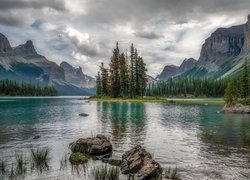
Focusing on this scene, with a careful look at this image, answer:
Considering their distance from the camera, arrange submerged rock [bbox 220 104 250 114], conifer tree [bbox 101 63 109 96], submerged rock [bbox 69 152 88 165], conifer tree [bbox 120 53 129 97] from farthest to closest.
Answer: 1. conifer tree [bbox 101 63 109 96]
2. conifer tree [bbox 120 53 129 97]
3. submerged rock [bbox 220 104 250 114]
4. submerged rock [bbox 69 152 88 165]

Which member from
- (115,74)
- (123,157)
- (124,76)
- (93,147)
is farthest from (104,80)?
(123,157)

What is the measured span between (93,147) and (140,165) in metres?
7.61

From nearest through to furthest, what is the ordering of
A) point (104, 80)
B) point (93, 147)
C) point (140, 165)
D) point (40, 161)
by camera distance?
1. point (140, 165)
2. point (40, 161)
3. point (93, 147)
4. point (104, 80)

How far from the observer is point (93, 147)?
28.8 metres

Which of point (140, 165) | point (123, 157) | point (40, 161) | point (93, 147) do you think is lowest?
point (40, 161)

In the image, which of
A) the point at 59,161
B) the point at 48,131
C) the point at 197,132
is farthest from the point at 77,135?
the point at 197,132

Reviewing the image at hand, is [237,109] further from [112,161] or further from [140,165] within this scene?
[140,165]

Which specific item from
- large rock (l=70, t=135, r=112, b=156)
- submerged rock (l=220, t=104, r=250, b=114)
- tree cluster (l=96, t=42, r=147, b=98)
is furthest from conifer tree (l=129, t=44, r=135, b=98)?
large rock (l=70, t=135, r=112, b=156)

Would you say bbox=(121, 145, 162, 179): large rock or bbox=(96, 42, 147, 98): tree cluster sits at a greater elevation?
bbox=(96, 42, 147, 98): tree cluster

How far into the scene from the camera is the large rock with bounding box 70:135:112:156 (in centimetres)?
2871

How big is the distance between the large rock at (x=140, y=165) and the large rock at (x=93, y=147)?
200 inches

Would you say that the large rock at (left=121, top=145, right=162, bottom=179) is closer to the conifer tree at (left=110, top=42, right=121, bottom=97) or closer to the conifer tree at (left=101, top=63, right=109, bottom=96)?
the conifer tree at (left=110, top=42, right=121, bottom=97)

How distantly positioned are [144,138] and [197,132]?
10796 mm

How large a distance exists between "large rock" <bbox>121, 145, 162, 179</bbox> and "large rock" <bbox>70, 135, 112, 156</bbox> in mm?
5090
